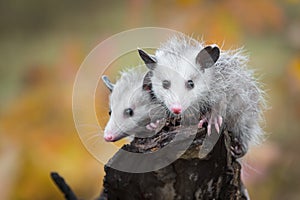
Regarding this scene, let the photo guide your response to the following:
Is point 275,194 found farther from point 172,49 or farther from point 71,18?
point 172,49

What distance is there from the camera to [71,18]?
2383 mm

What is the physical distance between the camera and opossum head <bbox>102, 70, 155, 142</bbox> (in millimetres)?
865

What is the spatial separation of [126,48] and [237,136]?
8.9 inches

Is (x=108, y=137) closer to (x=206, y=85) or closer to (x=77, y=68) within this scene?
(x=206, y=85)

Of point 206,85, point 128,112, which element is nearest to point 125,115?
point 128,112

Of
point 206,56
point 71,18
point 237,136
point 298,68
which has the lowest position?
point 298,68

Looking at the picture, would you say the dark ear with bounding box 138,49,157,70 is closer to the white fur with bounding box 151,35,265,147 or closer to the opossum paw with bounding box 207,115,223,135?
the white fur with bounding box 151,35,265,147

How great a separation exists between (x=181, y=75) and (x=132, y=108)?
0.29ft

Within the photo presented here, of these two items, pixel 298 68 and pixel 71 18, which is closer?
pixel 298 68

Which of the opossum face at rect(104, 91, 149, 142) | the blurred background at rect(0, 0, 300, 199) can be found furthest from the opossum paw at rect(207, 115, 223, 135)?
the blurred background at rect(0, 0, 300, 199)

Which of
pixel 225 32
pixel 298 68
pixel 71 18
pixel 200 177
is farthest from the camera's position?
pixel 71 18

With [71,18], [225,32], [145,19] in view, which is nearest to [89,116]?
[225,32]

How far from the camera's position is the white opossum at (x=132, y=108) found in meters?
0.86

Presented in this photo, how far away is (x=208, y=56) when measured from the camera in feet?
2.83
